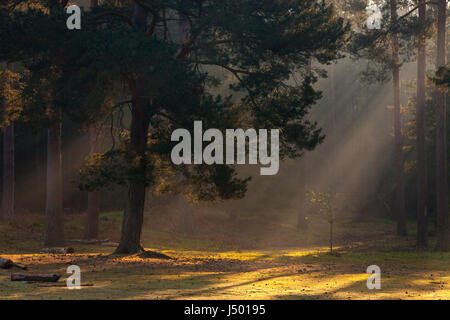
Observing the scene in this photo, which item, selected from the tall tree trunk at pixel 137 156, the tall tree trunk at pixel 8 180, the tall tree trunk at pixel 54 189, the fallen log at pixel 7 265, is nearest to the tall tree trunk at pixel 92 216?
the tall tree trunk at pixel 54 189

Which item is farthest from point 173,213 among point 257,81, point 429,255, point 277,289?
point 277,289

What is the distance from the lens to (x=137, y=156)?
2059cm

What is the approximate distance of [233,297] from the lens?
12.2 m

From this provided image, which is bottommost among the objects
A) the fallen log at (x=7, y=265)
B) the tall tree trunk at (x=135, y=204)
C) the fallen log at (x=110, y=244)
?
the fallen log at (x=110, y=244)

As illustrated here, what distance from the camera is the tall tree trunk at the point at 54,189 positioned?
89.4 feet

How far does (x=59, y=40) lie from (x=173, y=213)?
85.7 feet

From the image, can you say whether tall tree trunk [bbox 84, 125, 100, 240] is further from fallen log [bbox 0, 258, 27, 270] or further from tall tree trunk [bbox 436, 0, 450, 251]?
tall tree trunk [bbox 436, 0, 450, 251]

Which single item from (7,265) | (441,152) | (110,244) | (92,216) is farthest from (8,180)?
(441,152)

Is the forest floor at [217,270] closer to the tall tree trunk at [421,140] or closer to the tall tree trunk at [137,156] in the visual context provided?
the tall tree trunk at [137,156]

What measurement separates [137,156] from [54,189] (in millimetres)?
8454

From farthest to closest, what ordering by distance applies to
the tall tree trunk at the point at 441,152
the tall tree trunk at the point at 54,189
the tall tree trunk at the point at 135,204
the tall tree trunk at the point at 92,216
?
the tall tree trunk at the point at 92,216 → the tall tree trunk at the point at 441,152 → the tall tree trunk at the point at 54,189 → the tall tree trunk at the point at 135,204

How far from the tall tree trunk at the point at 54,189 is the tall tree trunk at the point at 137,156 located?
5.70 metres

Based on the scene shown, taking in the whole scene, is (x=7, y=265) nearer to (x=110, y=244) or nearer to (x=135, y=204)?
(x=135, y=204)
